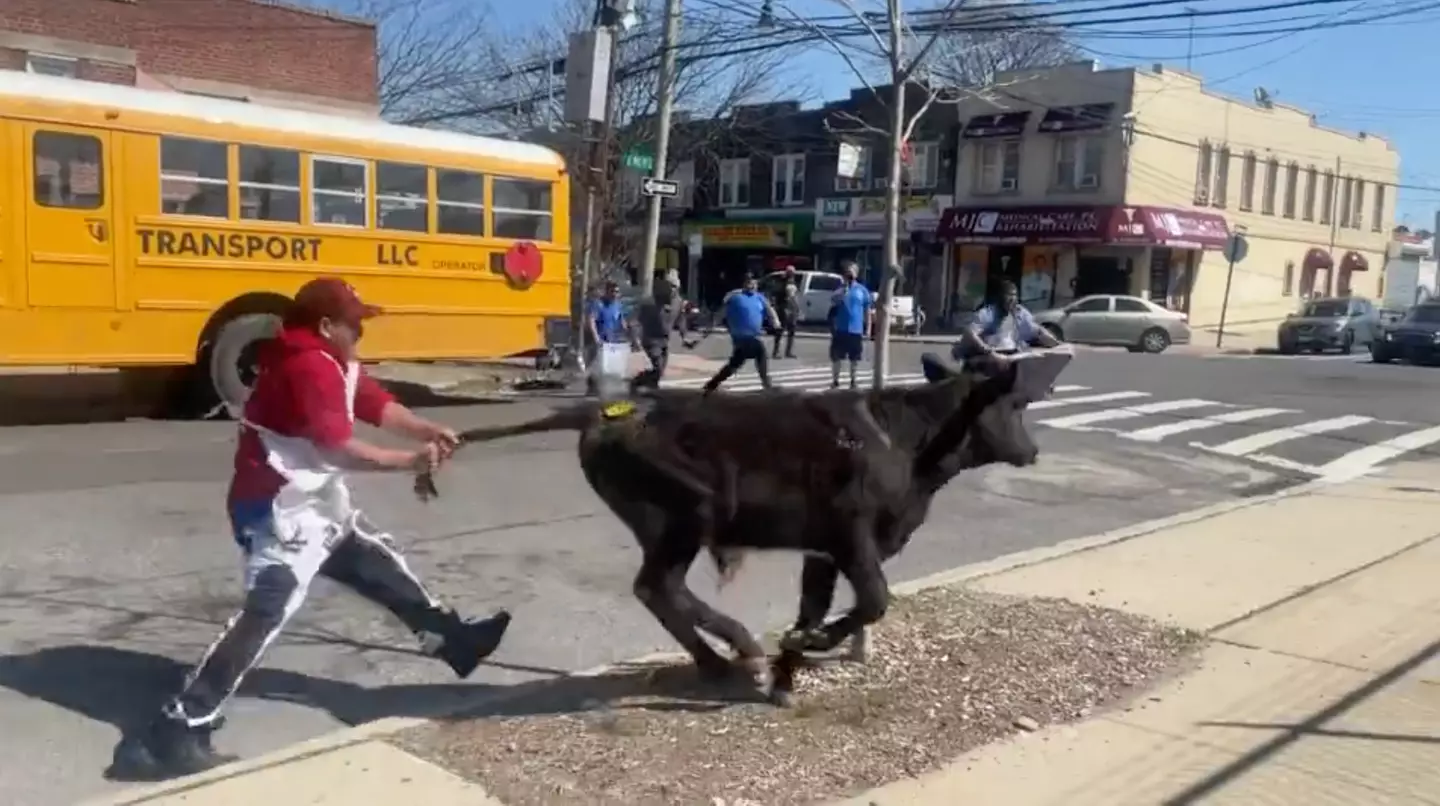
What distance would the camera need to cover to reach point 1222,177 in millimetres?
40656

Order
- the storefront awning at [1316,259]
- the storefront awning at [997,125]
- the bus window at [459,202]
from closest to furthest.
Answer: the bus window at [459,202] → the storefront awning at [997,125] → the storefront awning at [1316,259]

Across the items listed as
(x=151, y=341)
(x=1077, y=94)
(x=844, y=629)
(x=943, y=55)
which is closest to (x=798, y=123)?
(x=943, y=55)

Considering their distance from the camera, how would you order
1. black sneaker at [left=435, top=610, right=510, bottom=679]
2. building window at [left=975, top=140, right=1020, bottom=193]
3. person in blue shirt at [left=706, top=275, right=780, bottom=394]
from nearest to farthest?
black sneaker at [left=435, top=610, right=510, bottom=679], person in blue shirt at [left=706, top=275, right=780, bottom=394], building window at [left=975, top=140, right=1020, bottom=193]

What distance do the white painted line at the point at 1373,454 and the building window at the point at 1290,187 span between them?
92.5ft

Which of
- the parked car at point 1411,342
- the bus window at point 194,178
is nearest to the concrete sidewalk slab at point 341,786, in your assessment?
the bus window at point 194,178

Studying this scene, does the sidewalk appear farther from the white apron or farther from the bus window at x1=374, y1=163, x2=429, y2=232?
the bus window at x1=374, y1=163, x2=429, y2=232

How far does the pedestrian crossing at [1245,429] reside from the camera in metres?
14.4

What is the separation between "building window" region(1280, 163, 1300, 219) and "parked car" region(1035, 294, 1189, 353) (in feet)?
42.7

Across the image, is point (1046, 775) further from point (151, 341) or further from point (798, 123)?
point (798, 123)

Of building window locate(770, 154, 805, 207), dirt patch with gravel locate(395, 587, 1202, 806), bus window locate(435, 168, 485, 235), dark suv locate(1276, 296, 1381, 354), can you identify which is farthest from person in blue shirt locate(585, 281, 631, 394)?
building window locate(770, 154, 805, 207)

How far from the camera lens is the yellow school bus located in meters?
12.3

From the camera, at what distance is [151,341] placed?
42.9ft

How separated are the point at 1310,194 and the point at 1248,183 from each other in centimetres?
435

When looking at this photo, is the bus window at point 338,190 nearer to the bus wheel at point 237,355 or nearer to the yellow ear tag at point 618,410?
the bus wheel at point 237,355
